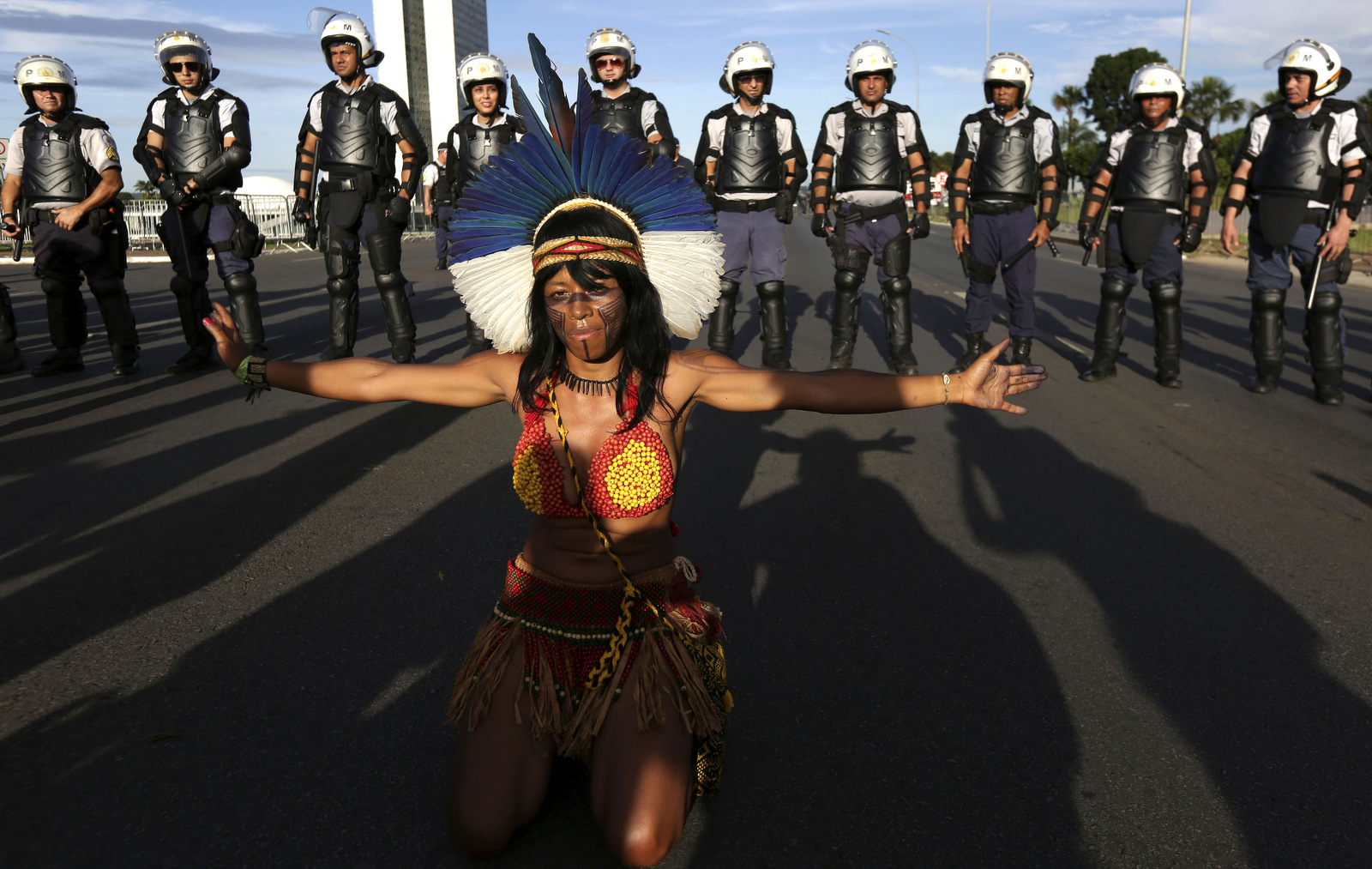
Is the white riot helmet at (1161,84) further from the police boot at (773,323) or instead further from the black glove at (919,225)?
the police boot at (773,323)

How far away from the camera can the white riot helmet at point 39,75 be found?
7785 mm

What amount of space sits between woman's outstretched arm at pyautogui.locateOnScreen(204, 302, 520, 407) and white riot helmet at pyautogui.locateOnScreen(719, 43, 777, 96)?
5.91m

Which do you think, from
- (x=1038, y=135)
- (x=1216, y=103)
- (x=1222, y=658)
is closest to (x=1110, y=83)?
(x=1216, y=103)

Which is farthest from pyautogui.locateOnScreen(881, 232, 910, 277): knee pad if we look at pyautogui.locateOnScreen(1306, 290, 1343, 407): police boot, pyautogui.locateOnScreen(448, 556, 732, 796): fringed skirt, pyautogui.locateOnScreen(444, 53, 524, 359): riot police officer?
pyautogui.locateOnScreen(448, 556, 732, 796): fringed skirt

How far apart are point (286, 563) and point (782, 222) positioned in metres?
5.45

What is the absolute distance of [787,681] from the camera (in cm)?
322

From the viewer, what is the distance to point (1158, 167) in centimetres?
774

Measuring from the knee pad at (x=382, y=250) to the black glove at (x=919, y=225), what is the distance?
167 inches

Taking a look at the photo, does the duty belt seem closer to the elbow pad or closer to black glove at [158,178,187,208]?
the elbow pad

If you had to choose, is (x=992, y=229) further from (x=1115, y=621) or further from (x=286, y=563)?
(x=286, y=563)

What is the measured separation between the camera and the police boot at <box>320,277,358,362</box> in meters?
8.70

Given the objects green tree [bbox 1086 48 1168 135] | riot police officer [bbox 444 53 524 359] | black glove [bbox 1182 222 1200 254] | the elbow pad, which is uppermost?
green tree [bbox 1086 48 1168 135]

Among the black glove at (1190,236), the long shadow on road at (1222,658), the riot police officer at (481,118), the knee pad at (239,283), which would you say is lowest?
the long shadow on road at (1222,658)

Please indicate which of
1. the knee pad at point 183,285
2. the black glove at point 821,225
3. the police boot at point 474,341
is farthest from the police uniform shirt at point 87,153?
the black glove at point 821,225
